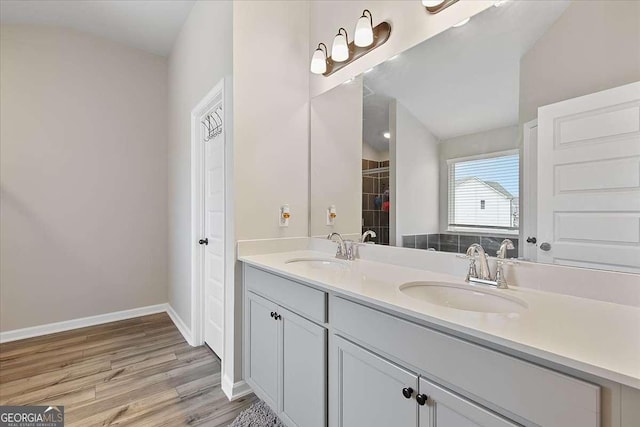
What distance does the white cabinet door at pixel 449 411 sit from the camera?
2.53ft

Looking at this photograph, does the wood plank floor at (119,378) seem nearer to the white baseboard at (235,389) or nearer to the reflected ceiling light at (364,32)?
the white baseboard at (235,389)

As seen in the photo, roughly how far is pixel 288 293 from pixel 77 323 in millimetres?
2854

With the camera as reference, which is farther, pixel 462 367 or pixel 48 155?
pixel 48 155

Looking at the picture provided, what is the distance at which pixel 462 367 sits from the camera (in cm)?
82

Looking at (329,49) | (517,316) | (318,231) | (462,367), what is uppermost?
(329,49)

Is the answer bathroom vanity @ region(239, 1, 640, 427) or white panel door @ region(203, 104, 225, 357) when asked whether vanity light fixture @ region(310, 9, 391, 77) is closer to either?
bathroom vanity @ region(239, 1, 640, 427)

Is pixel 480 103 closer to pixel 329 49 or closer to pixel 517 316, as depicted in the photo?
pixel 517 316

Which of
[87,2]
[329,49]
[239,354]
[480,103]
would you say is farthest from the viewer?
[87,2]

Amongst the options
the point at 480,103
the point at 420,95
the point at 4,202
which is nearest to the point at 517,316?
the point at 480,103

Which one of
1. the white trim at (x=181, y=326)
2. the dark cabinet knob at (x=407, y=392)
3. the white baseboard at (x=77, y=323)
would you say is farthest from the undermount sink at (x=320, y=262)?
the white baseboard at (x=77, y=323)

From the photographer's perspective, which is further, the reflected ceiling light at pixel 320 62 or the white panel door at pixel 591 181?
the reflected ceiling light at pixel 320 62

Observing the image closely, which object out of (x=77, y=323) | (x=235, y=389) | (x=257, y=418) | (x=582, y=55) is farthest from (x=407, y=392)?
(x=77, y=323)

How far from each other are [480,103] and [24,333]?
4.08 metres

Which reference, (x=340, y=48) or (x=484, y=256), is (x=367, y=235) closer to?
(x=484, y=256)
